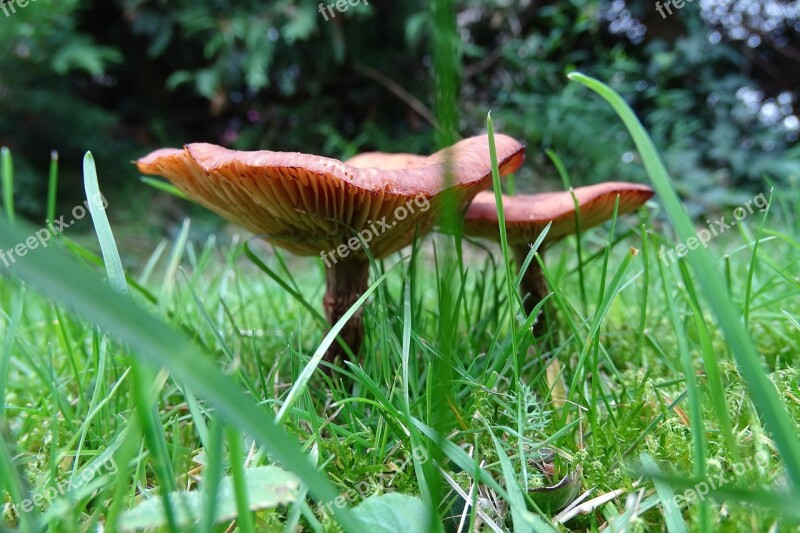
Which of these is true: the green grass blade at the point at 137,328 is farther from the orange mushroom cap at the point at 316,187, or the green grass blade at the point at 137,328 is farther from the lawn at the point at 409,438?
the orange mushroom cap at the point at 316,187

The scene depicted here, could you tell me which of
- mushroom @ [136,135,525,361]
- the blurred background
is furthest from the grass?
the blurred background

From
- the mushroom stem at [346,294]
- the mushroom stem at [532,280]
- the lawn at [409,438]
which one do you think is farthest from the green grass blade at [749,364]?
the mushroom stem at [532,280]

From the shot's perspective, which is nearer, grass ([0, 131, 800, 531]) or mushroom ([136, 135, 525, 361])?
grass ([0, 131, 800, 531])

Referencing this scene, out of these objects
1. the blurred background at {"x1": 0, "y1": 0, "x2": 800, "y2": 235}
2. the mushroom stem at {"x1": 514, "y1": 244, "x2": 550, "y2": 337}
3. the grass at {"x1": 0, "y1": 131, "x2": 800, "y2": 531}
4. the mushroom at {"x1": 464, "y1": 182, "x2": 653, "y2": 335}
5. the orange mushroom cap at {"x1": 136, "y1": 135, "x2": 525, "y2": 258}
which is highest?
the blurred background at {"x1": 0, "y1": 0, "x2": 800, "y2": 235}

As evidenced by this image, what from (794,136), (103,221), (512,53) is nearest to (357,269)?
(103,221)

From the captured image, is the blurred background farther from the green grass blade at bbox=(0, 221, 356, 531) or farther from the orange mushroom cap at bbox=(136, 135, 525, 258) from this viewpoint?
the green grass blade at bbox=(0, 221, 356, 531)

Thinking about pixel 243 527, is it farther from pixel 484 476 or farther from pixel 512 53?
pixel 512 53

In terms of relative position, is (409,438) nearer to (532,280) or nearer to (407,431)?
(407,431)
